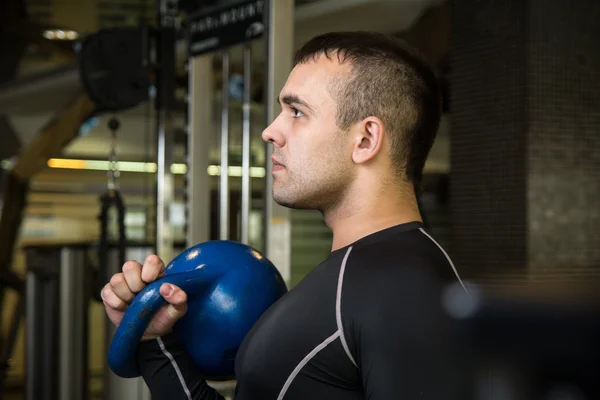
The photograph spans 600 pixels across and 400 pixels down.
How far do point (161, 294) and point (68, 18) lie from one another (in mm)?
4411

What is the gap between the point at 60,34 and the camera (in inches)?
193

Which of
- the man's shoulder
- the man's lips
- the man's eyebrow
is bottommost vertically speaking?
the man's shoulder

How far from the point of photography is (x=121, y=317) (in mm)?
1011

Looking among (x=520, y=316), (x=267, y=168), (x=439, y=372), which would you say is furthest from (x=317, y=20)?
(x=520, y=316)

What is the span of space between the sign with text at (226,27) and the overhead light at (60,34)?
7.92ft

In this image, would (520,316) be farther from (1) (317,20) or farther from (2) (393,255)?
(1) (317,20)

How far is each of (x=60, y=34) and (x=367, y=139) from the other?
4.37 metres

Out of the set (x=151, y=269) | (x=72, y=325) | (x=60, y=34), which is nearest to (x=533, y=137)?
(x=151, y=269)

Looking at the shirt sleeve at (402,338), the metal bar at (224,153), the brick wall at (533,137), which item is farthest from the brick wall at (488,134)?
the metal bar at (224,153)

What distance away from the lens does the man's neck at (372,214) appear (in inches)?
38.8

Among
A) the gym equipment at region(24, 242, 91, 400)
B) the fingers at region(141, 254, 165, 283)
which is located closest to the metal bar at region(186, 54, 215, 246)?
the gym equipment at region(24, 242, 91, 400)

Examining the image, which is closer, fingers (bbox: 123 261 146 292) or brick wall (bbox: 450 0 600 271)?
fingers (bbox: 123 261 146 292)

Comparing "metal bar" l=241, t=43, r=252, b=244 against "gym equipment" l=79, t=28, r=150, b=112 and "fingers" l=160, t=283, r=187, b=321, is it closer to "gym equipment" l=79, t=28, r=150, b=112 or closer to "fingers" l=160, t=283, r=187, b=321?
"gym equipment" l=79, t=28, r=150, b=112

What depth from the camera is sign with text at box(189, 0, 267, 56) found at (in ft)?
7.64
